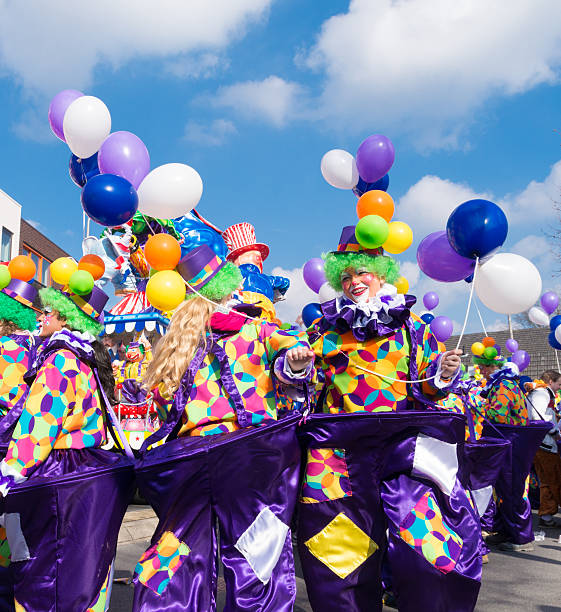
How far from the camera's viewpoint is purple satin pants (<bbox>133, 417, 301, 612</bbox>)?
93.5 inches

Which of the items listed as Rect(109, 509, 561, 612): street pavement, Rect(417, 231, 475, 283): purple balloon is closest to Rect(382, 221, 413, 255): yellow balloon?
Rect(417, 231, 475, 283): purple balloon

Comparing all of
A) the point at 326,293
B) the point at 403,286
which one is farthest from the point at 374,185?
the point at 403,286

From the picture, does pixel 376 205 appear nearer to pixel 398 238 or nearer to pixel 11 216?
pixel 398 238

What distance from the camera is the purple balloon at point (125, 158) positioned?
15.4ft

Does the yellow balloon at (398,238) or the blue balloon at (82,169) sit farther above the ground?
the blue balloon at (82,169)

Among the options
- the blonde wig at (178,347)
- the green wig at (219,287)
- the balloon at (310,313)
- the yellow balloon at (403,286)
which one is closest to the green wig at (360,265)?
the yellow balloon at (403,286)

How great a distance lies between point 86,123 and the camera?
5.19 meters

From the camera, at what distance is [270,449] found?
2.49 m

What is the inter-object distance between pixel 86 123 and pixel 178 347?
321 centimetres

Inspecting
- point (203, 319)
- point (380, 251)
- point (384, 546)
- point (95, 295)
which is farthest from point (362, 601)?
point (95, 295)

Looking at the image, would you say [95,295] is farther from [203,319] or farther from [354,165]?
[354,165]

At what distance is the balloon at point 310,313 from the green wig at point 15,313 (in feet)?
7.68

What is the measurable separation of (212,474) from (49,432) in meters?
0.85

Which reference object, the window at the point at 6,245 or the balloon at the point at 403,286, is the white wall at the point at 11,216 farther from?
the balloon at the point at 403,286
